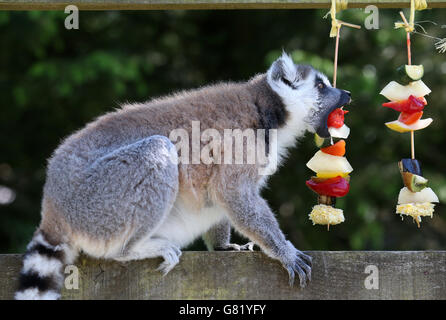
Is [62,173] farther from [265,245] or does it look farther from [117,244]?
[265,245]

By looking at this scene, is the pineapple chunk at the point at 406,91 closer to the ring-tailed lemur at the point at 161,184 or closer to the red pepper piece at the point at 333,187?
the ring-tailed lemur at the point at 161,184

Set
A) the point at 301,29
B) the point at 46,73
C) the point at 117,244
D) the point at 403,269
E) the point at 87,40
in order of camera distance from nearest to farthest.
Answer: the point at 403,269 < the point at 117,244 < the point at 46,73 < the point at 301,29 < the point at 87,40

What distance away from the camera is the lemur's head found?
3.96m

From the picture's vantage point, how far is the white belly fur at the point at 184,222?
3703 mm

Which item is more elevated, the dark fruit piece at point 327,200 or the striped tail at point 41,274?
the dark fruit piece at point 327,200

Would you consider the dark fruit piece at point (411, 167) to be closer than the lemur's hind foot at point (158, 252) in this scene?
No

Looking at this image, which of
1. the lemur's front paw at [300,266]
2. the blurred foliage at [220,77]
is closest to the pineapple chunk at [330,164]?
the lemur's front paw at [300,266]

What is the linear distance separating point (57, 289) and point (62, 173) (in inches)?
28.2

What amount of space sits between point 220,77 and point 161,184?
551cm

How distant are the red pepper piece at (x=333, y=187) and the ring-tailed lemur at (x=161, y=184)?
0.34 metres

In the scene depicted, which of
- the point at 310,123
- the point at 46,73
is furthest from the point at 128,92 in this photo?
the point at 310,123

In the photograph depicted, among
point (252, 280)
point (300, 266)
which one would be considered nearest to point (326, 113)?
point (300, 266)

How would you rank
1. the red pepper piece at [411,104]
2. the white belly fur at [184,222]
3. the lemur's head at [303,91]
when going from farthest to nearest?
1. the lemur's head at [303,91]
2. the white belly fur at [184,222]
3. the red pepper piece at [411,104]

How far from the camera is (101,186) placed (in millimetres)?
3457
